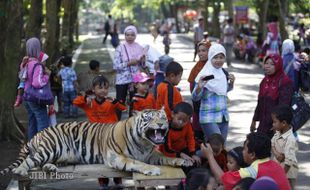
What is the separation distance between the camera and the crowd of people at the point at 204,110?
6.43 m

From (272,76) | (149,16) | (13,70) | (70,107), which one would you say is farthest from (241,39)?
(149,16)

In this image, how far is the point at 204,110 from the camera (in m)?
9.01

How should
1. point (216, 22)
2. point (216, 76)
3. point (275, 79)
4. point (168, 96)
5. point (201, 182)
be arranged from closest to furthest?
point (201, 182), point (168, 96), point (216, 76), point (275, 79), point (216, 22)

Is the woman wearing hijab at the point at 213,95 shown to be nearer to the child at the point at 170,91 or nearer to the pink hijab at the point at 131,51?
the child at the point at 170,91

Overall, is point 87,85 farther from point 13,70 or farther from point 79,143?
point 79,143

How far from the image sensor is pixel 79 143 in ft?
27.5

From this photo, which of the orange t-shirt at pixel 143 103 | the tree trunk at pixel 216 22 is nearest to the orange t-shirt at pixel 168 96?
the orange t-shirt at pixel 143 103

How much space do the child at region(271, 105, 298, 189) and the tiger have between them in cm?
104

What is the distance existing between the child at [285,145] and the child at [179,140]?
1.06 metres

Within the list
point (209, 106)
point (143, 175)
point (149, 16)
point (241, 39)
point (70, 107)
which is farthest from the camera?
point (149, 16)

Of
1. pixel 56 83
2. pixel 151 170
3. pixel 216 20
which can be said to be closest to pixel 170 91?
pixel 151 170

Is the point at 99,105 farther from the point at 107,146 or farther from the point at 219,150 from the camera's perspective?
the point at 219,150

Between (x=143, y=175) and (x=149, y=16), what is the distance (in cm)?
11381

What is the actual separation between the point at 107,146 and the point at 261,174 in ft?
7.93
